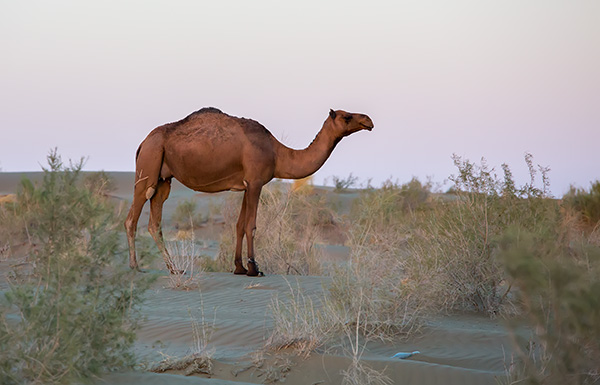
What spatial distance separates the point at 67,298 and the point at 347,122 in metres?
8.20

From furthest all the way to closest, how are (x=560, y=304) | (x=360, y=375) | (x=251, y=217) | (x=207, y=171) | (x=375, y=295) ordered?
(x=207, y=171)
(x=251, y=217)
(x=375, y=295)
(x=360, y=375)
(x=560, y=304)

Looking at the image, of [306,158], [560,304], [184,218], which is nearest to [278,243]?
[306,158]

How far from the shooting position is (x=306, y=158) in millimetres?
12664

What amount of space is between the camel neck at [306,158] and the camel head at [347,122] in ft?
0.59

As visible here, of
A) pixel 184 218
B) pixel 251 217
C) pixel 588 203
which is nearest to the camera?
pixel 251 217

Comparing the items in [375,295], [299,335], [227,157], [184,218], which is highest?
[227,157]

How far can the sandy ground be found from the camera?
6609mm

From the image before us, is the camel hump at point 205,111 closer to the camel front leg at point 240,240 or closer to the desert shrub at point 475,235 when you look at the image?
the camel front leg at point 240,240

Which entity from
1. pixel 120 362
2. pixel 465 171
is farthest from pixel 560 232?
pixel 120 362

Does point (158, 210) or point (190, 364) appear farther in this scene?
point (158, 210)

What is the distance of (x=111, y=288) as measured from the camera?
5359 millimetres

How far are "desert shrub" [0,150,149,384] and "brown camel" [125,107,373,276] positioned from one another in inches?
274

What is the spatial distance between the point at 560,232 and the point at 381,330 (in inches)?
123

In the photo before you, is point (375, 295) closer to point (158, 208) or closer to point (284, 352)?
point (284, 352)
